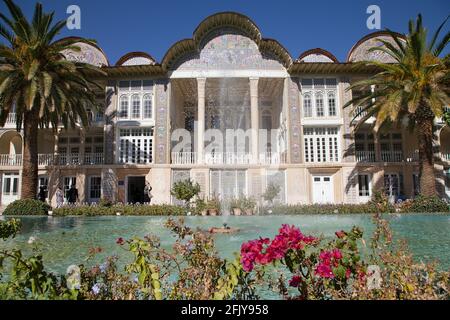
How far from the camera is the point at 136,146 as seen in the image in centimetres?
2338

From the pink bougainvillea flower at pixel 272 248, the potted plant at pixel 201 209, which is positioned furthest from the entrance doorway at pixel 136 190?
the pink bougainvillea flower at pixel 272 248

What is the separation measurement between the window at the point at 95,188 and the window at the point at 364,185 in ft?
57.1

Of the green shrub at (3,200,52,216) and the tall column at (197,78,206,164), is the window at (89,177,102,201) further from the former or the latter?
the tall column at (197,78,206,164)

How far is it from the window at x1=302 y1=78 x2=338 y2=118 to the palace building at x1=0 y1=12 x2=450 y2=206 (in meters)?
0.07

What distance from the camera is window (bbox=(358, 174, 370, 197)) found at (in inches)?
900

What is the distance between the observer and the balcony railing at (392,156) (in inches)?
944

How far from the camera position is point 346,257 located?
9.52ft

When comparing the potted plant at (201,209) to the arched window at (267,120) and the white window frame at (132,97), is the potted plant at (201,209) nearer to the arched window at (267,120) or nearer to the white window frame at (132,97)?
the white window frame at (132,97)

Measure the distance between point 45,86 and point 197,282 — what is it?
15.3 m

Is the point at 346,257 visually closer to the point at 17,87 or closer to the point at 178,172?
the point at 17,87

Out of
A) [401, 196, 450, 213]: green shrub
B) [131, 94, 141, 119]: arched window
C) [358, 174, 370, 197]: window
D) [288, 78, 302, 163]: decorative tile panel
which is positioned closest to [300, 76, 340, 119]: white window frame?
[288, 78, 302, 163]: decorative tile panel

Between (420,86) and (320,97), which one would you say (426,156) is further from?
(320,97)

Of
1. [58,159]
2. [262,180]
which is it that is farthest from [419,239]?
[58,159]
